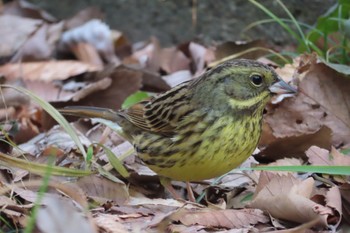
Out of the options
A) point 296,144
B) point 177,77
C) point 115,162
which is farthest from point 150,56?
→ point 115,162

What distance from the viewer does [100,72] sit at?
6160 millimetres

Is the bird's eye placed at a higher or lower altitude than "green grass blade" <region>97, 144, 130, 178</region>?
higher

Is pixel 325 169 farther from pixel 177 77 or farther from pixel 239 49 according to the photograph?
pixel 177 77

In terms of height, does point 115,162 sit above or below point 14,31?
above

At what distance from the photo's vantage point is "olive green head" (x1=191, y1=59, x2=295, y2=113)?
4141mm

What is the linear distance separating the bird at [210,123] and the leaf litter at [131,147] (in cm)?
19

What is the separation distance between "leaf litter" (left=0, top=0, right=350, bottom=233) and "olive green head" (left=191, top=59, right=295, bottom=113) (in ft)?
1.18

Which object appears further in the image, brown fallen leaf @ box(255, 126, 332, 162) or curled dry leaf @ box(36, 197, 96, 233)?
brown fallen leaf @ box(255, 126, 332, 162)

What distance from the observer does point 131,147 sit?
4770 millimetres

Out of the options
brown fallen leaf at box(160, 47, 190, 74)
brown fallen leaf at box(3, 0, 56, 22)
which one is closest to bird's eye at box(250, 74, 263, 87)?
brown fallen leaf at box(160, 47, 190, 74)

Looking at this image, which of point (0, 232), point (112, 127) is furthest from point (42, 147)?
point (0, 232)

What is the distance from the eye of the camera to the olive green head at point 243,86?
4.14 meters

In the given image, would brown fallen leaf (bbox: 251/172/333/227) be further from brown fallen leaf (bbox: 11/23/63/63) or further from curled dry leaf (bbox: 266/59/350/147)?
brown fallen leaf (bbox: 11/23/63/63)

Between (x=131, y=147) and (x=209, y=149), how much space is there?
2.93 ft
